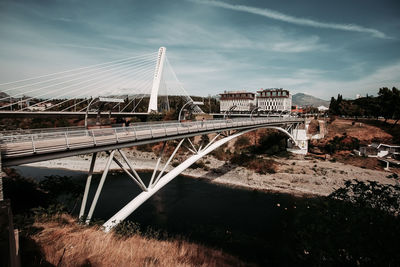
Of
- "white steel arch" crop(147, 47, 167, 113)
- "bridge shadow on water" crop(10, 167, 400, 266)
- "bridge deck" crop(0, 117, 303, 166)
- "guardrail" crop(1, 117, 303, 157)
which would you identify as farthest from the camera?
"white steel arch" crop(147, 47, 167, 113)

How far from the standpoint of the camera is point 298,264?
13719 millimetres

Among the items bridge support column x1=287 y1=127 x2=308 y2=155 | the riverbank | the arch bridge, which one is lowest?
the riverbank

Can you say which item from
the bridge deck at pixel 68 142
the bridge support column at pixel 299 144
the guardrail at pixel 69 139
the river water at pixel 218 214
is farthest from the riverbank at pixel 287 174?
the bridge deck at pixel 68 142

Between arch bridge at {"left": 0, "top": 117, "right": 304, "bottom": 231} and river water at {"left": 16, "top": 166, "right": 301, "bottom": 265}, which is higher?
arch bridge at {"left": 0, "top": 117, "right": 304, "bottom": 231}

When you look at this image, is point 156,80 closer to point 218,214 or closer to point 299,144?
point 218,214

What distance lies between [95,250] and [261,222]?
16.2 m

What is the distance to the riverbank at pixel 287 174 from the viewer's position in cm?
2627

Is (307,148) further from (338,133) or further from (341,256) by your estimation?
(341,256)

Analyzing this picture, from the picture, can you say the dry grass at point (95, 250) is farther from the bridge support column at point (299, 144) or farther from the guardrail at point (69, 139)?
the bridge support column at point (299, 144)

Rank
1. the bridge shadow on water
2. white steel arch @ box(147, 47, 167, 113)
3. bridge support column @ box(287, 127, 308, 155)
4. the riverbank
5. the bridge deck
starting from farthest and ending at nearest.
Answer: bridge support column @ box(287, 127, 308, 155)
the riverbank
white steel arch @ box(147, 47, 167, 113)
the bridge deck
the bridge shadow on water

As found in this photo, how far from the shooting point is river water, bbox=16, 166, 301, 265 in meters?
15.6

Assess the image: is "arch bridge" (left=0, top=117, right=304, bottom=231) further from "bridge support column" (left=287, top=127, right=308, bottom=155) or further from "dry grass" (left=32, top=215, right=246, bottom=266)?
"bridge support column" (left=287, top=127, right=308, bottom=155)

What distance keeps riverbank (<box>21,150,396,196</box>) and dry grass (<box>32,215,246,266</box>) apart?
68.0ft

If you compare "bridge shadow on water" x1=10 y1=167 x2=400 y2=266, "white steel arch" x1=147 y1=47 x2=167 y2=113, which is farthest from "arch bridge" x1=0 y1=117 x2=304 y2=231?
"white steel arch" x1=147 y1=47 x2=167 y2=113
